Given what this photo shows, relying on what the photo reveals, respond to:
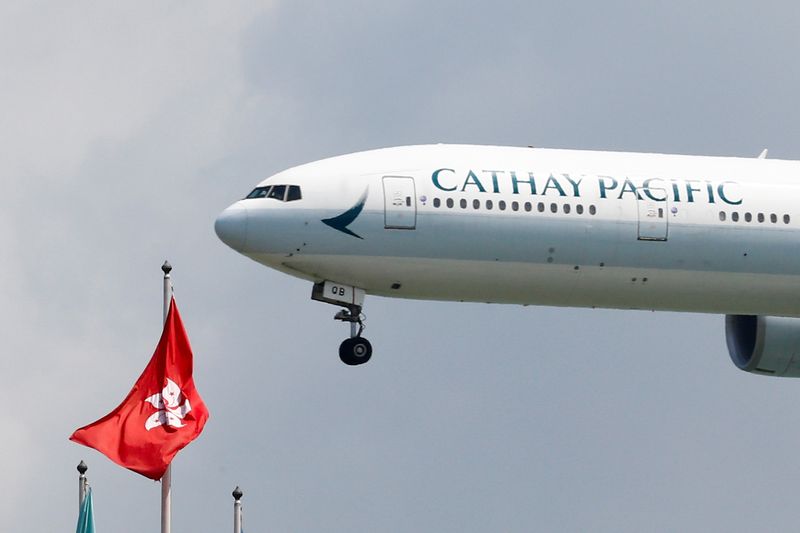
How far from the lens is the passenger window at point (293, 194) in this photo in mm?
83562

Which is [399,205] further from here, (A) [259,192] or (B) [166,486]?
(B) [166,486]

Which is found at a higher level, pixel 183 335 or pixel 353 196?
pixel 353 196

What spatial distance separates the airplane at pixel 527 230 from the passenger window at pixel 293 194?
31 mm

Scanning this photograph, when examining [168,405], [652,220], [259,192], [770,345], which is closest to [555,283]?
[652,220]

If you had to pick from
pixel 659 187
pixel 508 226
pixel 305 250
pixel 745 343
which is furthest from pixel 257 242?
pixel 745 343

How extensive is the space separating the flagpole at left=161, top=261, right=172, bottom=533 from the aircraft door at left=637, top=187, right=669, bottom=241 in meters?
19.1

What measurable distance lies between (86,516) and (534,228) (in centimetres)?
1824

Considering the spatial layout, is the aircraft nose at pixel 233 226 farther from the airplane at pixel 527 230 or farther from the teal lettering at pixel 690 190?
the teal lettering at pixel 690 190

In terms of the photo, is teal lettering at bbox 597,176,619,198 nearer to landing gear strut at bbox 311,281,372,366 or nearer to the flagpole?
landing gear strut at bbox 311,281,372,366

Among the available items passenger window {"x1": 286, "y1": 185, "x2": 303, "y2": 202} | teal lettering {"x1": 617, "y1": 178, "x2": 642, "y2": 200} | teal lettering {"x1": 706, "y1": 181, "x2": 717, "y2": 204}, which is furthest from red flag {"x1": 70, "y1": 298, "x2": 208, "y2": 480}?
teal lettering {"x1": 706, "y1": 181, "x2": 717, "y2": 204}

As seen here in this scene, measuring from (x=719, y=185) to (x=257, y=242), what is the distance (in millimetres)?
15247

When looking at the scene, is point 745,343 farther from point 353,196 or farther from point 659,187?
point 353,196

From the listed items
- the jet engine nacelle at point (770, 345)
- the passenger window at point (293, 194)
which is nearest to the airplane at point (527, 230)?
the passenger window at point (293, 194)

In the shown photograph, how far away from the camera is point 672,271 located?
85.6 m
